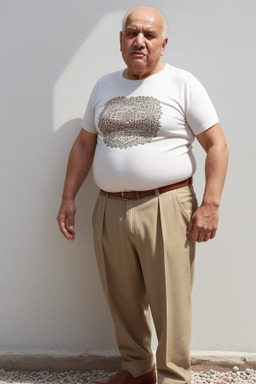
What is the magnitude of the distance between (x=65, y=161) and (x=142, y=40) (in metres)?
0.89

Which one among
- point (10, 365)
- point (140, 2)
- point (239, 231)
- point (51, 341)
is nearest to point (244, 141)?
point (239, 231)

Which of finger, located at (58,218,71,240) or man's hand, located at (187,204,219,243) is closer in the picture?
man's hand, located at (187,204,219,243)

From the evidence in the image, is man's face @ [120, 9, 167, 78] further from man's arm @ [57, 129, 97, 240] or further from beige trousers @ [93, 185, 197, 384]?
beige trousers @ [93, 185, 197, 384]

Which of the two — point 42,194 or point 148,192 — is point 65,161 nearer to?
point 42,194

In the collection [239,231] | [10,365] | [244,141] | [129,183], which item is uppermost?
[244,141]

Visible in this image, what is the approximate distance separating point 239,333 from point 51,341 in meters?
1.11

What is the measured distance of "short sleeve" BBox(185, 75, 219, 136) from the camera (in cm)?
257

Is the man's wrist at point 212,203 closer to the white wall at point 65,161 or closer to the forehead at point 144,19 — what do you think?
the white wall at point 65,161

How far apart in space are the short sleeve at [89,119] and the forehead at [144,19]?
45 cm

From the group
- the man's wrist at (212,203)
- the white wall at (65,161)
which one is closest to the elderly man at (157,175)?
the man's wrist at (212,203)

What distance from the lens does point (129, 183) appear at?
2615 mm

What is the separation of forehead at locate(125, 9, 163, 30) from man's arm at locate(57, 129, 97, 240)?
0.66 m

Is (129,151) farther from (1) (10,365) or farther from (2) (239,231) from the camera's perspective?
(1) (10,365)

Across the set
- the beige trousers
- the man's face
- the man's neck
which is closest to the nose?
the man's face
